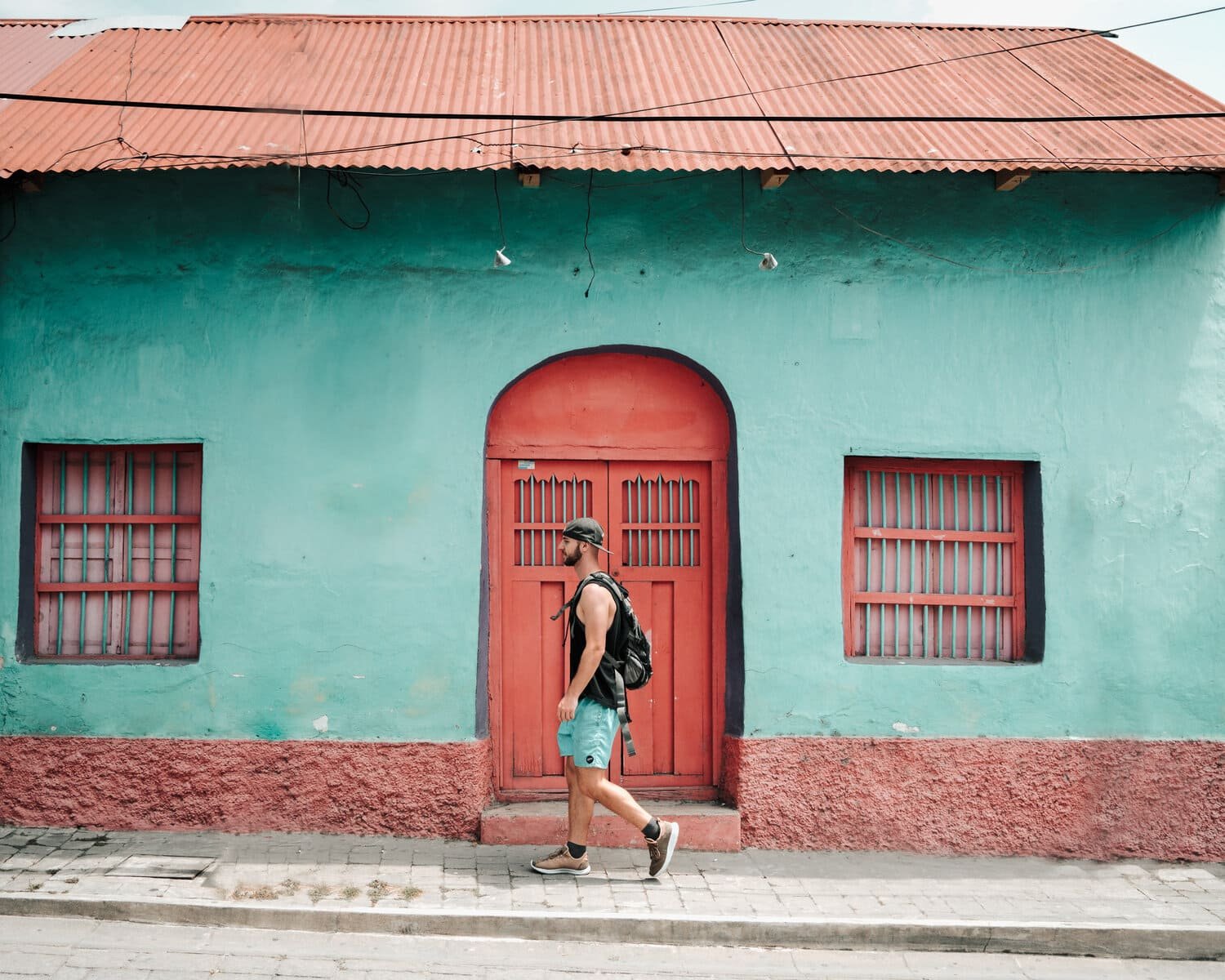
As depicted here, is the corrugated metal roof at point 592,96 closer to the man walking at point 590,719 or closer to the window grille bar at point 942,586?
the window grille bar at point 942,586

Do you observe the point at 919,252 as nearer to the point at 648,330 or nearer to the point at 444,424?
the point at 648,330

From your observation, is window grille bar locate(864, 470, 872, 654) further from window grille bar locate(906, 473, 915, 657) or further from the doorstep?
the doorstep

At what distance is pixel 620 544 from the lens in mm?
6016

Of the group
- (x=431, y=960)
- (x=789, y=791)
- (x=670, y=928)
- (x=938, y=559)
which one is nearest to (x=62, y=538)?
(x=431, y=960)

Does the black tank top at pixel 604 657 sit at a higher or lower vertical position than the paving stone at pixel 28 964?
higher

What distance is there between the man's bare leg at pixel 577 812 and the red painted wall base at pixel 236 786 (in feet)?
2.59

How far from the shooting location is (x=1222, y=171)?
5.82 metres

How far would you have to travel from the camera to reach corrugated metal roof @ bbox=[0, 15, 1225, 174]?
17.8ft

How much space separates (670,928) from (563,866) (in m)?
0.77

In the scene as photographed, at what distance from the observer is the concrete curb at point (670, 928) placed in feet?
15.0

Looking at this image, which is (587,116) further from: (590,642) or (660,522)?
(590,642)

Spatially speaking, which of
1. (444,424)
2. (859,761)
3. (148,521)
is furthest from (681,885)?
(148,521)

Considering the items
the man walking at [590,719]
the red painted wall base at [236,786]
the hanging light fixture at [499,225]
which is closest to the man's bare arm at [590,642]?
the man walking at [590,719]

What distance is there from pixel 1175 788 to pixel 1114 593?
3.99 feet
